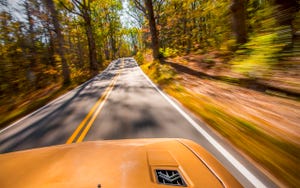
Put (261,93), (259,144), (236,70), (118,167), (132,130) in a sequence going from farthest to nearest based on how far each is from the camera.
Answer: (236,70)
(261,93)
(132,130)
(259,144)
(118,167)

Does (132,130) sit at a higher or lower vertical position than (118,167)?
lower

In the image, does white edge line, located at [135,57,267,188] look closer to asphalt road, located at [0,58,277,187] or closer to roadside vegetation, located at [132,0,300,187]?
asphalt road, located at [0,58,277,187]

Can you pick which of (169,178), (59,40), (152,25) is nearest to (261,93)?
(169,178)

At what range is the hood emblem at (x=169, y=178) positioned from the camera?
1.61 metres

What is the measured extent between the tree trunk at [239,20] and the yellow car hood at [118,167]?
1071cm

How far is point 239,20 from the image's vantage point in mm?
11438

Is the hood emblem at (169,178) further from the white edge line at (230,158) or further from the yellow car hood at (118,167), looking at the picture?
the white edge line at (230,158)

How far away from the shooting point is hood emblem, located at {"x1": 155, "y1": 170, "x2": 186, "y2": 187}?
1.61 m

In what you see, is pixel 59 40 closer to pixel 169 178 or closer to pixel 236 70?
pixel 236 70

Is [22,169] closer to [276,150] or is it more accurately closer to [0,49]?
[276,150]

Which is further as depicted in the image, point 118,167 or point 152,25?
point 152,25

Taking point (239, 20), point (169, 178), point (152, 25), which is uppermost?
point (152, 25)

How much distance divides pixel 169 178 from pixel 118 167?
0.45m

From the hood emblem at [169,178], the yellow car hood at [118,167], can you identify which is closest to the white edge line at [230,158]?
the yellow car hood at [118,167]
